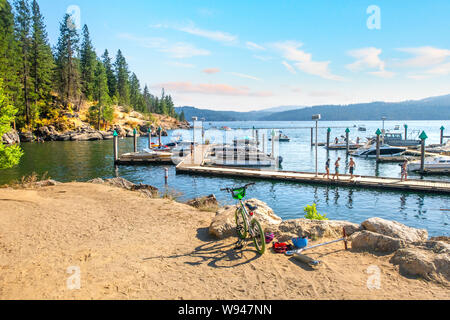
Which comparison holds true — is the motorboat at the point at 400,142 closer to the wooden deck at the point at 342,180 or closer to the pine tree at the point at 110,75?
the wooden deck at the point at 342,180

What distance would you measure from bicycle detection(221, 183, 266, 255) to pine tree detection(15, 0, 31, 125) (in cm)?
7898

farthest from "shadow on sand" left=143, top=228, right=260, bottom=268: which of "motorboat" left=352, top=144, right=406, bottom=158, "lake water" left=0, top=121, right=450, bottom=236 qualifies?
"motorboat" left=352, top=144, right=406, bottom=158

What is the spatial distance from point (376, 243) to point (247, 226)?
330 cm

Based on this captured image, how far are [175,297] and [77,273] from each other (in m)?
2.41

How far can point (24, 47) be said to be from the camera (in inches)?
2825

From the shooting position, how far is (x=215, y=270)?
657 centimetres

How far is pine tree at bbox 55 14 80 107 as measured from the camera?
86.0m

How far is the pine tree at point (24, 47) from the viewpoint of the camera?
7044cm

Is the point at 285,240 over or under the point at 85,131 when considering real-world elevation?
under

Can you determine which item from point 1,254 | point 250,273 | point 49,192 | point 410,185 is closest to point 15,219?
point 1,254

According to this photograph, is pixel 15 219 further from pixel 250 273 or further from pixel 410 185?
pixel 410 185

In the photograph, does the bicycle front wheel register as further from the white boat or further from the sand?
the white boat

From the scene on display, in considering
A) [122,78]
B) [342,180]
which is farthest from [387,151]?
[122,78]

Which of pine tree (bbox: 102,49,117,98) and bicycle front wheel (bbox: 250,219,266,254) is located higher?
pine tree (bbox: 102,49,117,98)
